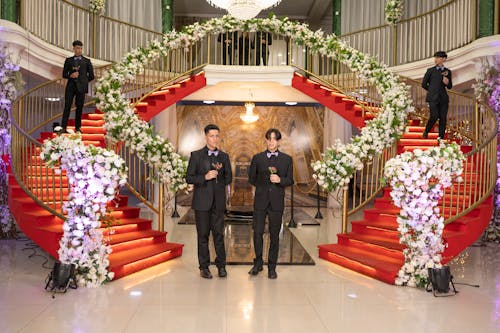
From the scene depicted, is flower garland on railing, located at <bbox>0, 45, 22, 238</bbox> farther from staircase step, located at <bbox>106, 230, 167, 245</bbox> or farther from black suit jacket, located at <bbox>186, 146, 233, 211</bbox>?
black suit jacket, located at <bbox>186, 146, 233, 211</bbox>

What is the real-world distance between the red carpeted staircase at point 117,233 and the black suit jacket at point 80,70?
154cm

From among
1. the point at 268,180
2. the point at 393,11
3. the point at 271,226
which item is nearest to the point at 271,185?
the point at 268,180

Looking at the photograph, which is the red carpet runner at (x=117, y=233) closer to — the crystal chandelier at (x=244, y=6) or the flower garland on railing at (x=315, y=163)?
the flower garland on railing at (x=315, y=163)

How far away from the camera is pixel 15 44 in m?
7.89

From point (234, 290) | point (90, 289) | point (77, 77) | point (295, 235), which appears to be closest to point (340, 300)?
point (234, 290)

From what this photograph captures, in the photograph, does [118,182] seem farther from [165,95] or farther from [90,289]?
[165,95]

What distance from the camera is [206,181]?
5.56 metres

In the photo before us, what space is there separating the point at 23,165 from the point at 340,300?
4.30 meters

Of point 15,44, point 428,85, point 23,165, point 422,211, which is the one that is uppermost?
point 15,44

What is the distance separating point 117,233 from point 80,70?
2770mm

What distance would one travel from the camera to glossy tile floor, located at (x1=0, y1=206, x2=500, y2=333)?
13.8ft

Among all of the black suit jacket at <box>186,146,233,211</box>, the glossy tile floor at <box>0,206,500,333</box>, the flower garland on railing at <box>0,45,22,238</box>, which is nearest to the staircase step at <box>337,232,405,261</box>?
the glossy tile floor at <box>0,206,500,333</box>

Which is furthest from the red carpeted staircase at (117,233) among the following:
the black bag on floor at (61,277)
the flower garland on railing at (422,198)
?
the flower garland on railing at (422,198)

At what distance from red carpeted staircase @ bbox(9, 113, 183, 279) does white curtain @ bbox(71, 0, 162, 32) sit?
298 inches
